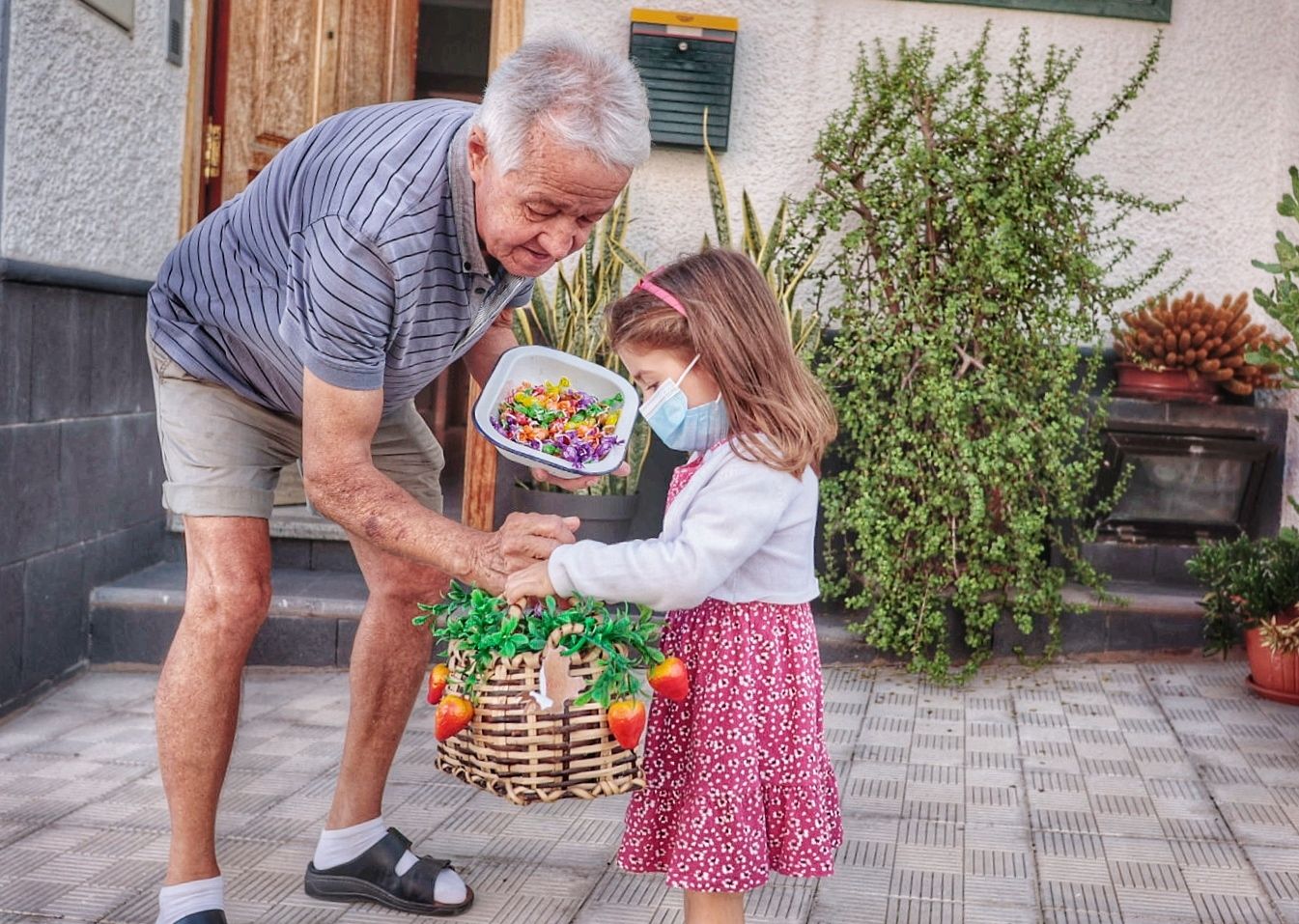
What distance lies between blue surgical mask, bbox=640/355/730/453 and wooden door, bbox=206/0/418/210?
3236 mm

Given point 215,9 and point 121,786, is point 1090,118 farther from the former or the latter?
point 121,786

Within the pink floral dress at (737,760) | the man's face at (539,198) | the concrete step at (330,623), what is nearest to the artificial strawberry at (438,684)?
the pink floral dress at (737,760)

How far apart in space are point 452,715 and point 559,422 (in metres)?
0.67

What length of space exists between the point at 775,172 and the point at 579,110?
3.12 m

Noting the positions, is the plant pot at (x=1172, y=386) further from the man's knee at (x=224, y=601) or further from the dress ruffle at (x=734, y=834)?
the man's knee at (x=224, y=601)

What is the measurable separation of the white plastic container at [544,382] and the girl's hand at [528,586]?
0.30m

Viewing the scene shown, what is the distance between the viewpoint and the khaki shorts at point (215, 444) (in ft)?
7.73

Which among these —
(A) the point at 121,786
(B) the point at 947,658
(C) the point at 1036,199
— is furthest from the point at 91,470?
(C) the point at 1036,199

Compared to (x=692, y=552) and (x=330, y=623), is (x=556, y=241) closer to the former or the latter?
(x=692, y=552)

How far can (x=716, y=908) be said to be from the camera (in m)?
2.21

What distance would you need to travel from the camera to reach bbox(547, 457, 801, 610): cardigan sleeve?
6.72 feet

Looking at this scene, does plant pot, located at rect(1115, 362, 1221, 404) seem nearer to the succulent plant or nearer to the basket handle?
the succulent plant

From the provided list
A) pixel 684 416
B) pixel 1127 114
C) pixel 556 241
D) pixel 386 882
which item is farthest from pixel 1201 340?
pixel 386 882

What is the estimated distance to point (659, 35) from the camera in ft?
16.1
